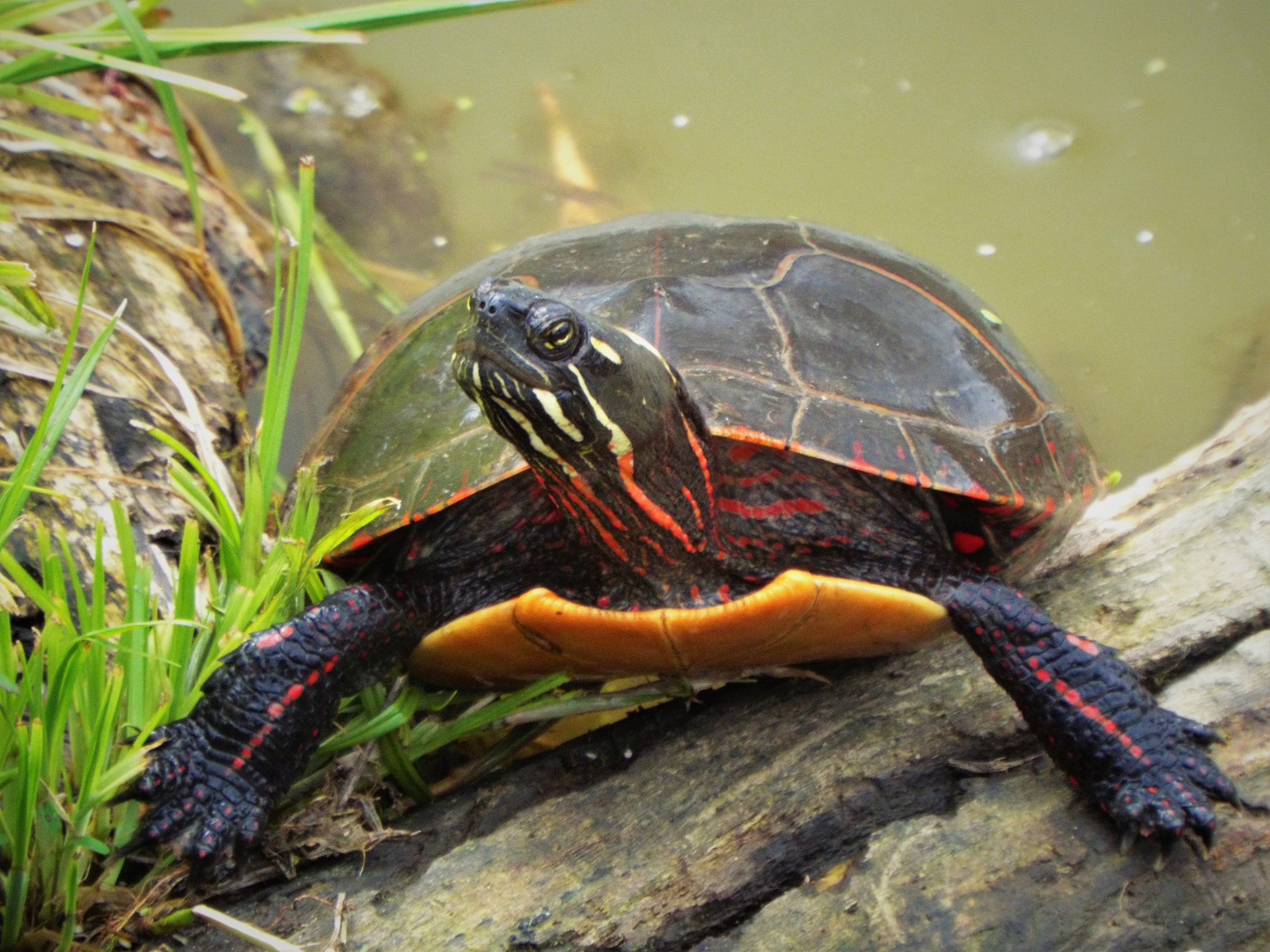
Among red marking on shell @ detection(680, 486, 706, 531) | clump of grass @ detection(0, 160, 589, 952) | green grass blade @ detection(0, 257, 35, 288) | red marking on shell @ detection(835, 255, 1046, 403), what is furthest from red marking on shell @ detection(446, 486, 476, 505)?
red marking on shell @ detection(835, 255, 1046, 403)

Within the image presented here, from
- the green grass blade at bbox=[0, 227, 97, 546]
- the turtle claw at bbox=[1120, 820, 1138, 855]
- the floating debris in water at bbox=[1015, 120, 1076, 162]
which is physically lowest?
the turtle claw at bbox=[1120, 820, 1138, 855]

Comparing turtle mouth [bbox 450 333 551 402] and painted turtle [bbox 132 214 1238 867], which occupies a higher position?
turtle mouth [bbox 450 333 551 402]

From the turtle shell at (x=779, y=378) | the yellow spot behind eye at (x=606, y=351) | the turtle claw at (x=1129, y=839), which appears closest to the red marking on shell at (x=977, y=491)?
the turtle shell at (x=779, y=378)

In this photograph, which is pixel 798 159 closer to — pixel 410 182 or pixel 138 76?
pixel 410 182

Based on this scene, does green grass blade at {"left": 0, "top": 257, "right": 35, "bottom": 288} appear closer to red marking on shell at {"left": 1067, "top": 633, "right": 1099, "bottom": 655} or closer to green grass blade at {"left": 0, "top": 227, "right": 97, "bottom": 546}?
green grass blade at {"left": 0, "top": 227, "right": 97, "bottom": 546}

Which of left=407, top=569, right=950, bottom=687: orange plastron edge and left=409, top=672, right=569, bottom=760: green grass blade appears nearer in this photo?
left=407, top=569, right=950, bottom=687: orange plastron edge

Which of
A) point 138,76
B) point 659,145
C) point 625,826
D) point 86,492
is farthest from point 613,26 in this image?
point 625,826

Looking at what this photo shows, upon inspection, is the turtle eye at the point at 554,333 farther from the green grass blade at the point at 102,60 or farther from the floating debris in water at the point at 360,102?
the floating debris in water at the point at 360,102
